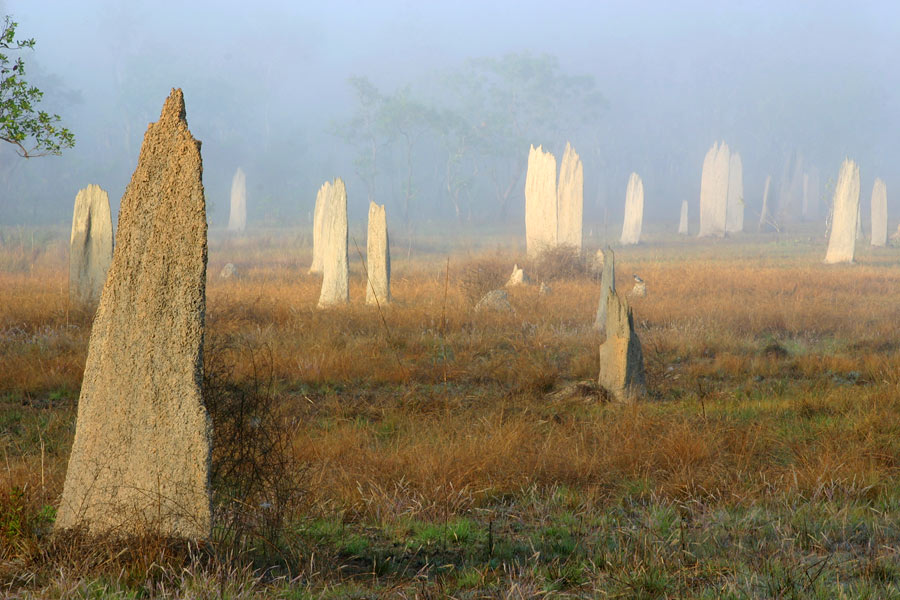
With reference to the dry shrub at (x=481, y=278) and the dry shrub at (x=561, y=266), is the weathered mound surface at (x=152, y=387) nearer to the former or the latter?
the dry shrub at (x=481, y=278)

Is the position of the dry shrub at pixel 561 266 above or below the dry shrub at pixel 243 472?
above

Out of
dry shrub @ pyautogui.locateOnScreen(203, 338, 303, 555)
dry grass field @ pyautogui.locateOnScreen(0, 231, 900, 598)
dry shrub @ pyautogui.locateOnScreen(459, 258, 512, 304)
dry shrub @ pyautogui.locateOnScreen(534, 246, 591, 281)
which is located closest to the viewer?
dry grass field @ pyautogui.locateOnScreen(0, 231, 900, 598)

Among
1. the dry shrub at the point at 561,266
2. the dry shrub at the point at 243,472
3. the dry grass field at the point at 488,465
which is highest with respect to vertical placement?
the dry shrub at the point at 561,266

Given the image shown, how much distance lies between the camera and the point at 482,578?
3816mm

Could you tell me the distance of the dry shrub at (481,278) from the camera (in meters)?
18.6

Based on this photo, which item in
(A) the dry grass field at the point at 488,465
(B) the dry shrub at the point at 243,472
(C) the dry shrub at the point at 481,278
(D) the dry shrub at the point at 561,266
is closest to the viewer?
(A) the dry grass field at the point at 488,465

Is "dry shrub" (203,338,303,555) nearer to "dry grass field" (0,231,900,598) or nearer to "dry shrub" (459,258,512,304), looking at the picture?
"dry grass field" (0,231,900,598)

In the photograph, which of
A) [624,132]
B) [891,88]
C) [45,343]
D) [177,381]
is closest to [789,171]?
[624,132]

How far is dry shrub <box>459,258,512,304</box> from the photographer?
18.6 meters

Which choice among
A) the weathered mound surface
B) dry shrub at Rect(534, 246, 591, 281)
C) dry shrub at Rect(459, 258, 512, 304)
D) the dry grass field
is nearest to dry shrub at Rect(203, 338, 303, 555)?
the dry grass field

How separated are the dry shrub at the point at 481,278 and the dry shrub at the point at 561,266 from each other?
1.07 m

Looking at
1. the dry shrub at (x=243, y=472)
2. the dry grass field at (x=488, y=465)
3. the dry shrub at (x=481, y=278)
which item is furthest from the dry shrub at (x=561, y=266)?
the dry shrub at (x=243, y=472)

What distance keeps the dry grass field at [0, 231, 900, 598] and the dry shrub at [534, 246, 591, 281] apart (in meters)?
9.22

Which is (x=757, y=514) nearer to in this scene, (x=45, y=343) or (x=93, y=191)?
(x=45, y=343)
